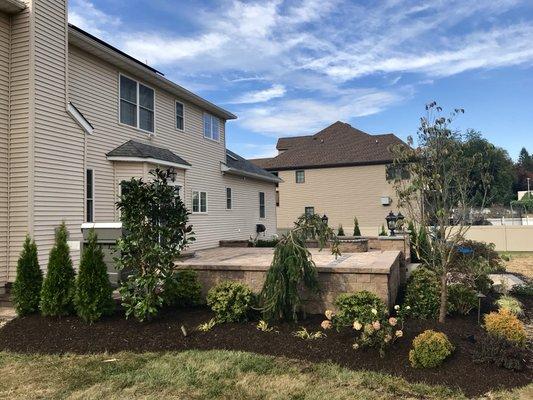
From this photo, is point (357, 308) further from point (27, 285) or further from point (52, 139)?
point (52, 139)

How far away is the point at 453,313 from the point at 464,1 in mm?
7568

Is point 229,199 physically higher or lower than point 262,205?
higher

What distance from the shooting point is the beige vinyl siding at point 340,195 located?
29.2 m

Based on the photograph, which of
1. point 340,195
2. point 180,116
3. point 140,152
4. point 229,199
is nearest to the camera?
point 140,152

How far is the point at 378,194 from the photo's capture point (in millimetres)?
29219

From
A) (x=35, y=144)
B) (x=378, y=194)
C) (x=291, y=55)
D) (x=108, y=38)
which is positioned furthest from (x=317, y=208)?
(x=35, y=144)

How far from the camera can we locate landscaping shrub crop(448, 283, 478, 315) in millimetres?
6461

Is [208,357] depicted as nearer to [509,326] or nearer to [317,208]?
[509,326]

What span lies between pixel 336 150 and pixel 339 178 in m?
2.53

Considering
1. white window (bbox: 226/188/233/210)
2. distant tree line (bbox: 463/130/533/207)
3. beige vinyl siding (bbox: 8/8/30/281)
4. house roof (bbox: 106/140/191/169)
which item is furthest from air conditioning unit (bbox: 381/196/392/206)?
beige vinyl siding (bbox: 8/8/30/281)

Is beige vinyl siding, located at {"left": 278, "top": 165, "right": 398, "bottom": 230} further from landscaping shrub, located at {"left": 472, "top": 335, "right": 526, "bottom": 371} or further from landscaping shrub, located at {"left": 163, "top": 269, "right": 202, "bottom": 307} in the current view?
landscaping shrub, located at {"left": 472, "top": 335, "right": 526, "bottom": 371}

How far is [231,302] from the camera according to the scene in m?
6.00

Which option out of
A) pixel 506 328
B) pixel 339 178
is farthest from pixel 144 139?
pixel 339 178

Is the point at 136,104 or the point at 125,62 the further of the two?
the point at 136,104
